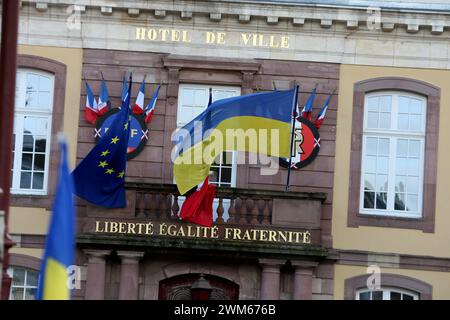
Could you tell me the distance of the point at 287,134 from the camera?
23234 millimetres

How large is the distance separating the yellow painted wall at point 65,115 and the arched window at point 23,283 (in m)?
0.36

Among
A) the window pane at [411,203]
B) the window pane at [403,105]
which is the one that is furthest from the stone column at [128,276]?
the window pane at [403,105]

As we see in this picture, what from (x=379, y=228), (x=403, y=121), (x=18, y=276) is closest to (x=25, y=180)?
(x=18, y=276)

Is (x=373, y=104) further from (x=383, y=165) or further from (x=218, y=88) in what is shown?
(x=218, y=88)

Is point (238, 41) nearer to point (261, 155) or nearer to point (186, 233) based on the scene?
point (261, 155)

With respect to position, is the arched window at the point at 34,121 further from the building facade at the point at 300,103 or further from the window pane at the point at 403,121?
the window pane at the point at 403,121

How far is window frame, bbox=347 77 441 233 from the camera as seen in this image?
24328mm

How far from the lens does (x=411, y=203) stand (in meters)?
24.6

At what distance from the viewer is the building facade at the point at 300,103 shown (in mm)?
24156

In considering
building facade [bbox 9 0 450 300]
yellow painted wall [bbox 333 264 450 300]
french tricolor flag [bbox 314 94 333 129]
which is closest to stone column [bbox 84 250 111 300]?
building facade [bbox 9 0 450 300]

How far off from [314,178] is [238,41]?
116 inches

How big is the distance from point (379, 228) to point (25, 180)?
6652 mm
